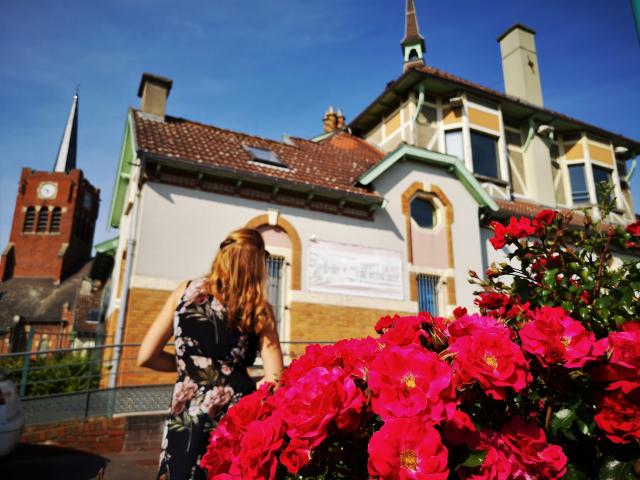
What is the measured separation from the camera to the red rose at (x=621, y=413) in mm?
1219

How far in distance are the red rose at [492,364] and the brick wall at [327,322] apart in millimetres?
9036

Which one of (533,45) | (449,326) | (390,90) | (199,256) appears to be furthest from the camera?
(533,45)

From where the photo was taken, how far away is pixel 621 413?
1233 millimetres

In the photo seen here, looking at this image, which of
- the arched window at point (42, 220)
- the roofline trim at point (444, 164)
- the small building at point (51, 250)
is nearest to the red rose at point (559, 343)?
the roofline trim at point (444, 164)

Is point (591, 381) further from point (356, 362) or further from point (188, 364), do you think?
point (188, 364)

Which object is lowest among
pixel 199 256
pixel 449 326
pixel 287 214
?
pixel 449 326

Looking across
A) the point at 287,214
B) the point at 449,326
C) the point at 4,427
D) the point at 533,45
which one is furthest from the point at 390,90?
the point at 449,326

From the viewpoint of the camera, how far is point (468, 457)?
1078 millimetres

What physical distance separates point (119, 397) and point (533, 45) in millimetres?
21242

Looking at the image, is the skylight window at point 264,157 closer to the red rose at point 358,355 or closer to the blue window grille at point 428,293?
the blue window grille at point 428,293

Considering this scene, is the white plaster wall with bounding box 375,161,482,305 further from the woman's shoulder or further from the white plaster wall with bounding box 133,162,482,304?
the woman's shoulder

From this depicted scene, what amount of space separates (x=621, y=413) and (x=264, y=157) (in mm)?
11334

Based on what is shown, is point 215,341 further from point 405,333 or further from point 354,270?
point 354,270

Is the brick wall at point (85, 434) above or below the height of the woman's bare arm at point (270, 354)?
below
